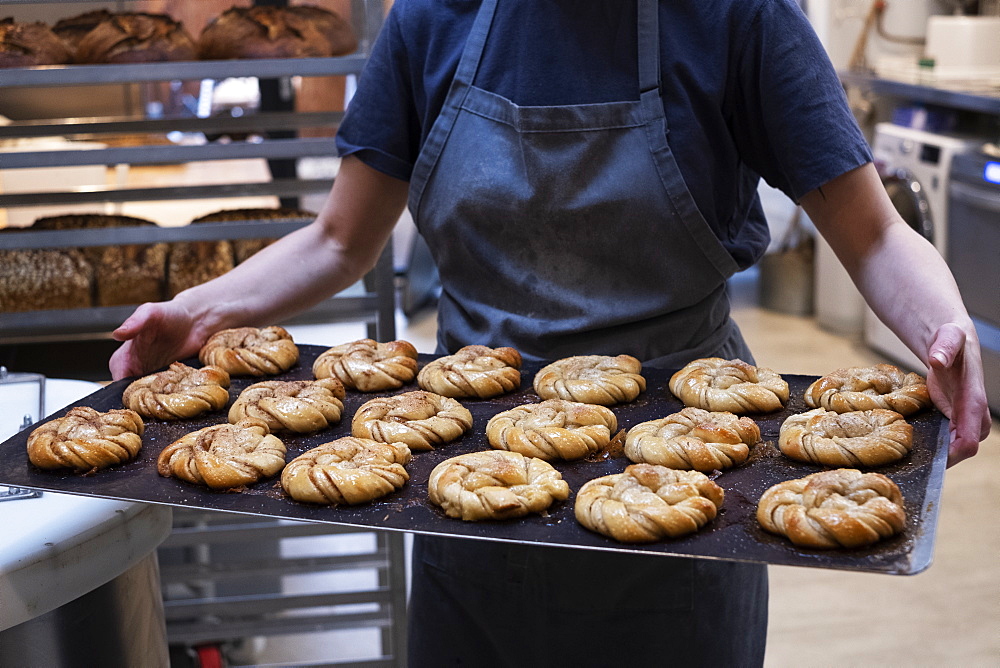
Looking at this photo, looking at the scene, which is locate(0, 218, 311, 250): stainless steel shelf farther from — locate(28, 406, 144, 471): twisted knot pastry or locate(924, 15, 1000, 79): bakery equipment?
locate(924, 15, 1000, 79): bakery equipment

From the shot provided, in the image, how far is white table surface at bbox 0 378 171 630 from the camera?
1341mm

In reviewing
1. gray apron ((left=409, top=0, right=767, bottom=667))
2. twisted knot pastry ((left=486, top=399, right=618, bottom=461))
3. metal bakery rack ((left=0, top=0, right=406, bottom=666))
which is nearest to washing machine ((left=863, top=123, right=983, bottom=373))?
metal bakery rack ((left=0, top=0, right=406, bottom=666))

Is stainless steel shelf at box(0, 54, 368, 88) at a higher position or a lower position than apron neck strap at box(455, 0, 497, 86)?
lower

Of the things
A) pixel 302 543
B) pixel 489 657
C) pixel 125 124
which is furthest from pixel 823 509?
pixel 302 543

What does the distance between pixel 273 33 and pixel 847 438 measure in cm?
191

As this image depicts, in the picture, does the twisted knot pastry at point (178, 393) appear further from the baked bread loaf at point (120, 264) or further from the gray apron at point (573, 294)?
the baked bread loaf at point (120, 264)

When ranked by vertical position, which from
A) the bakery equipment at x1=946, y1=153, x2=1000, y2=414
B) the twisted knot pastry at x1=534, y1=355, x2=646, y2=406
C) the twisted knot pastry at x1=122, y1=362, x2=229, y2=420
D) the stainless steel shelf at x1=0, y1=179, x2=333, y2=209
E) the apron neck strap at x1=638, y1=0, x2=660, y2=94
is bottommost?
the bakery equipment at x1=946, y1=153, x2=1000, y2=414

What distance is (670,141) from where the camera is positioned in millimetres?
1606

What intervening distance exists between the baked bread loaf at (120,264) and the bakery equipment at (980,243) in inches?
144

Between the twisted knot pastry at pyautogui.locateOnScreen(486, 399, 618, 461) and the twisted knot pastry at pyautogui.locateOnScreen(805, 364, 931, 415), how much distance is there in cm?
34

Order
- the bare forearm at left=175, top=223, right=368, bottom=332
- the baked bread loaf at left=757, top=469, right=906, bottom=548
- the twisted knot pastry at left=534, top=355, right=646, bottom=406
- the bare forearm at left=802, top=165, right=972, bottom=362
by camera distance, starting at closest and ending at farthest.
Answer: the baked bread loaf at left=757, top=469, right=906, bottom=548, the bare forearm at left=802, top=165, right=972, bottom=362, the twisted knot pastry at left=534, top=355, right=646, bottom=406, the bare forearm at left=175, top=223, right=368, bottom=332

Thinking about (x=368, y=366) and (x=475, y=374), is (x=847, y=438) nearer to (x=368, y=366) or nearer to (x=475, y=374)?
(x=475, y=374)

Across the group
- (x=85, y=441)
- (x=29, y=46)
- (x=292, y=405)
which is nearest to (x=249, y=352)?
(x=292, y=405)

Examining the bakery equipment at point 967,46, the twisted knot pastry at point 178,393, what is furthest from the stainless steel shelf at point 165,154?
the bakery equipment at point 967,46
